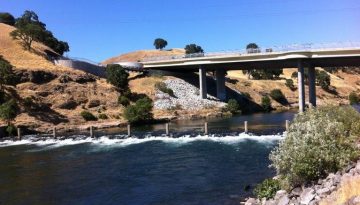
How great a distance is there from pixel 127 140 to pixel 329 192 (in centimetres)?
4589

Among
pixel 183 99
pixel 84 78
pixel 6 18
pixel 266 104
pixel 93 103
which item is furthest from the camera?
pixel 6 18

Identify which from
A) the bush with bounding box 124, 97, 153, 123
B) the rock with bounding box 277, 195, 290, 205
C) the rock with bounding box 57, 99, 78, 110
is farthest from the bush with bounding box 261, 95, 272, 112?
the rock with bounding box 277, 195, 290, 205

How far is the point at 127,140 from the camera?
2470 inches

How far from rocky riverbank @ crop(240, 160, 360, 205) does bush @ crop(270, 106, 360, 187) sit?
2.63 feet

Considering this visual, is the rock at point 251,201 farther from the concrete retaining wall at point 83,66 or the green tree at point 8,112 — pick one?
the concrete retaining wall at point 83,66

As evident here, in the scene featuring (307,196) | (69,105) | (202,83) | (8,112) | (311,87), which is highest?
(202,83)

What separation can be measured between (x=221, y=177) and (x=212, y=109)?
7384cm

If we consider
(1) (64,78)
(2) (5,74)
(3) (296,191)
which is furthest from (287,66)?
(3) (296,191)

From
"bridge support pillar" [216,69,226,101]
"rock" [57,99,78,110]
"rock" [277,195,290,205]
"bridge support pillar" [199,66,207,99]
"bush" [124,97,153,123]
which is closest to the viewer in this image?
"rock" [277,195,290,205]

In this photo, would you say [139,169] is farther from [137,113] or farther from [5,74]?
[5,74]

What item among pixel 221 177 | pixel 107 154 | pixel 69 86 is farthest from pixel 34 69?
pixel 221 177

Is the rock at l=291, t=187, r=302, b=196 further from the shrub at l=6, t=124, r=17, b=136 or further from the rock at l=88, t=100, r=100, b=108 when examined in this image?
the rock at l=88, t=100, r=100, b=108

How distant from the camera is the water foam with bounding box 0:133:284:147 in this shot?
5706 centimetres

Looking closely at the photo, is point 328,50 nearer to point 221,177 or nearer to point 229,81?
point 221,177
